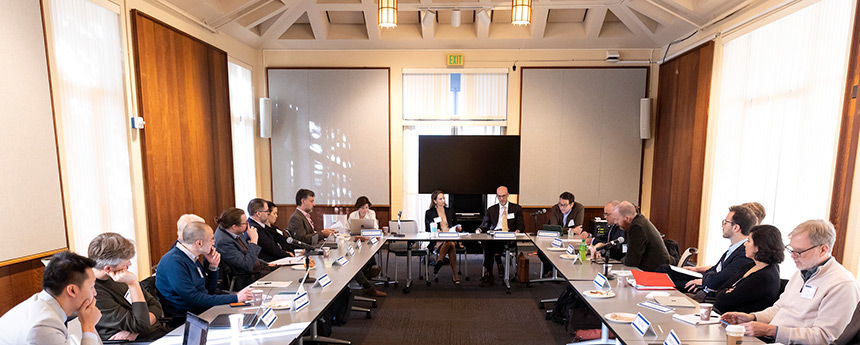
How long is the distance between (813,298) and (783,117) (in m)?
2.61

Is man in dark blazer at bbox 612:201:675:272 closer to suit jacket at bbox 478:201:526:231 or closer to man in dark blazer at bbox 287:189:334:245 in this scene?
suit jacket at bbox 478:201:526:231

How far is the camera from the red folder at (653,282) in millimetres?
3125

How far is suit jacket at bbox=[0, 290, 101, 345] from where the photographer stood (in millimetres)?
1663

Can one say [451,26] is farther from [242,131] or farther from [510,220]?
[242,131]

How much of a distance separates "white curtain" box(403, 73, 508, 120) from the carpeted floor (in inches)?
122

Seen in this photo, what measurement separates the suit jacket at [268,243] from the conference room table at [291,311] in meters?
0.62

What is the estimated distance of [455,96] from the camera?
24.2ft

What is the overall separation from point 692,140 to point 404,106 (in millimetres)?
4547

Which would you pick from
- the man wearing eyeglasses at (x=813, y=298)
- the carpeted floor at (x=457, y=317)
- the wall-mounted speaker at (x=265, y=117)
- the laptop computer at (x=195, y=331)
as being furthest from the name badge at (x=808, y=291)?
the wall-mounted speaker at (x=265, y=117)

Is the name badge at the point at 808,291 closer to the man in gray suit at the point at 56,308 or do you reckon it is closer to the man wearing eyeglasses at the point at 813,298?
the man wearing eyeglasses at the point at 813,298

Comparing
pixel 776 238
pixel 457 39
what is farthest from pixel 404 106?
pixel 776 238

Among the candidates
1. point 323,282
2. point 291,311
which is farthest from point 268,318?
point 323,282

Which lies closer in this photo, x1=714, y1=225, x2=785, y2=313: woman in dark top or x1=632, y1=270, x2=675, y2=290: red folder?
x1=714, y1=225, x2=785, y2=313: woman in dark top

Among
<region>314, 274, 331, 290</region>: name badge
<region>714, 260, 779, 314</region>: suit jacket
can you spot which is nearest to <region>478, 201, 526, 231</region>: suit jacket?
<region>314, 274, 331, 290</region>: name badge
